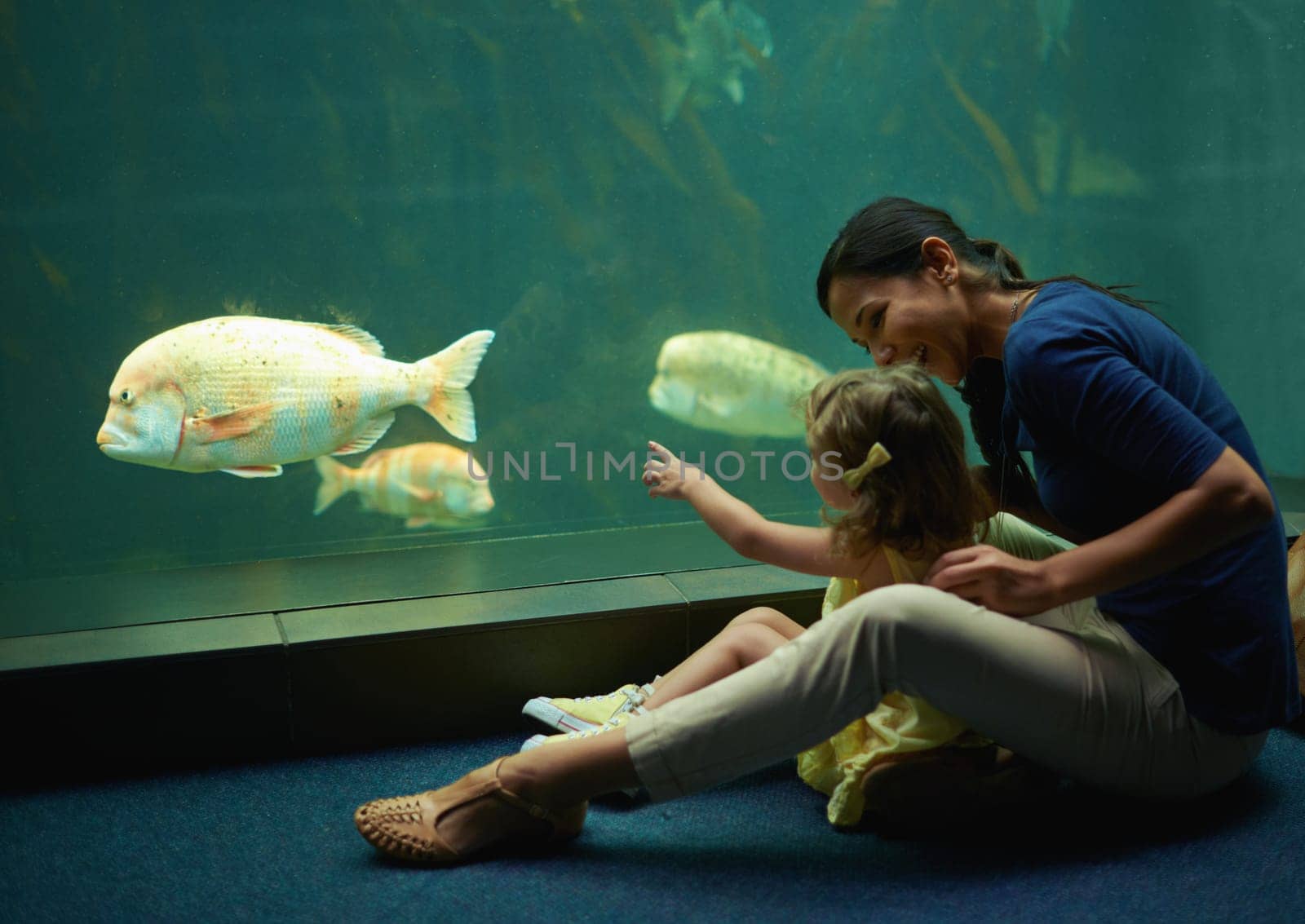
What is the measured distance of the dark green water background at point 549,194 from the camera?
9.48 ft

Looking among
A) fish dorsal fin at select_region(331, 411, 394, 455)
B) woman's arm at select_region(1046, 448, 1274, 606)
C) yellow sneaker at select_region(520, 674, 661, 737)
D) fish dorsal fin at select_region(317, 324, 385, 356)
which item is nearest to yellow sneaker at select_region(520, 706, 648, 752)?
yellow sneaker at select_region(520, 674, 661, 737)

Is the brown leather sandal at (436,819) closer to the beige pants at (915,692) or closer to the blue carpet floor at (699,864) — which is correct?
the blue carpet floor at (699,864)

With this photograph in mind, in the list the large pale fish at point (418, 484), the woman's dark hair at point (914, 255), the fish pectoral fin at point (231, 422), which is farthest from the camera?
the large pale fish at point (418, 484)

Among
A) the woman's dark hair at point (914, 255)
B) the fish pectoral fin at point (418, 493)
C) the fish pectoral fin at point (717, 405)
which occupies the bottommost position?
the fish pectoral fin at point (418, 493)

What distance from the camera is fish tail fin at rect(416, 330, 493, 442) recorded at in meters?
3.18

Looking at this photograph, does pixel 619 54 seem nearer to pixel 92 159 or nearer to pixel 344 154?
pixel 344 154

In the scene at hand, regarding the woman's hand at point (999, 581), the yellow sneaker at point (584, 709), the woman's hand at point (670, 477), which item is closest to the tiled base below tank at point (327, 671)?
the yellow sneaker at point (584, 709)

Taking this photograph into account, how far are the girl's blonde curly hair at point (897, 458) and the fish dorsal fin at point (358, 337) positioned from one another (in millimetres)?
1640

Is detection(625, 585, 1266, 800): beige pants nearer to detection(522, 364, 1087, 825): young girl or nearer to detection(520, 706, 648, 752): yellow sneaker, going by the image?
detection(522, 364, 1087, 825): young girl

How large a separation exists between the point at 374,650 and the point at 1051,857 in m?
1.45

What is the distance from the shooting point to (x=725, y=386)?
3.71 m

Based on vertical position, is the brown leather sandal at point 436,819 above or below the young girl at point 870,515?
below

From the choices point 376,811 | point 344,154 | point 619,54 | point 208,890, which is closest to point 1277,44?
point 619,54

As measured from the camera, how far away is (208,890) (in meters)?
1.83
